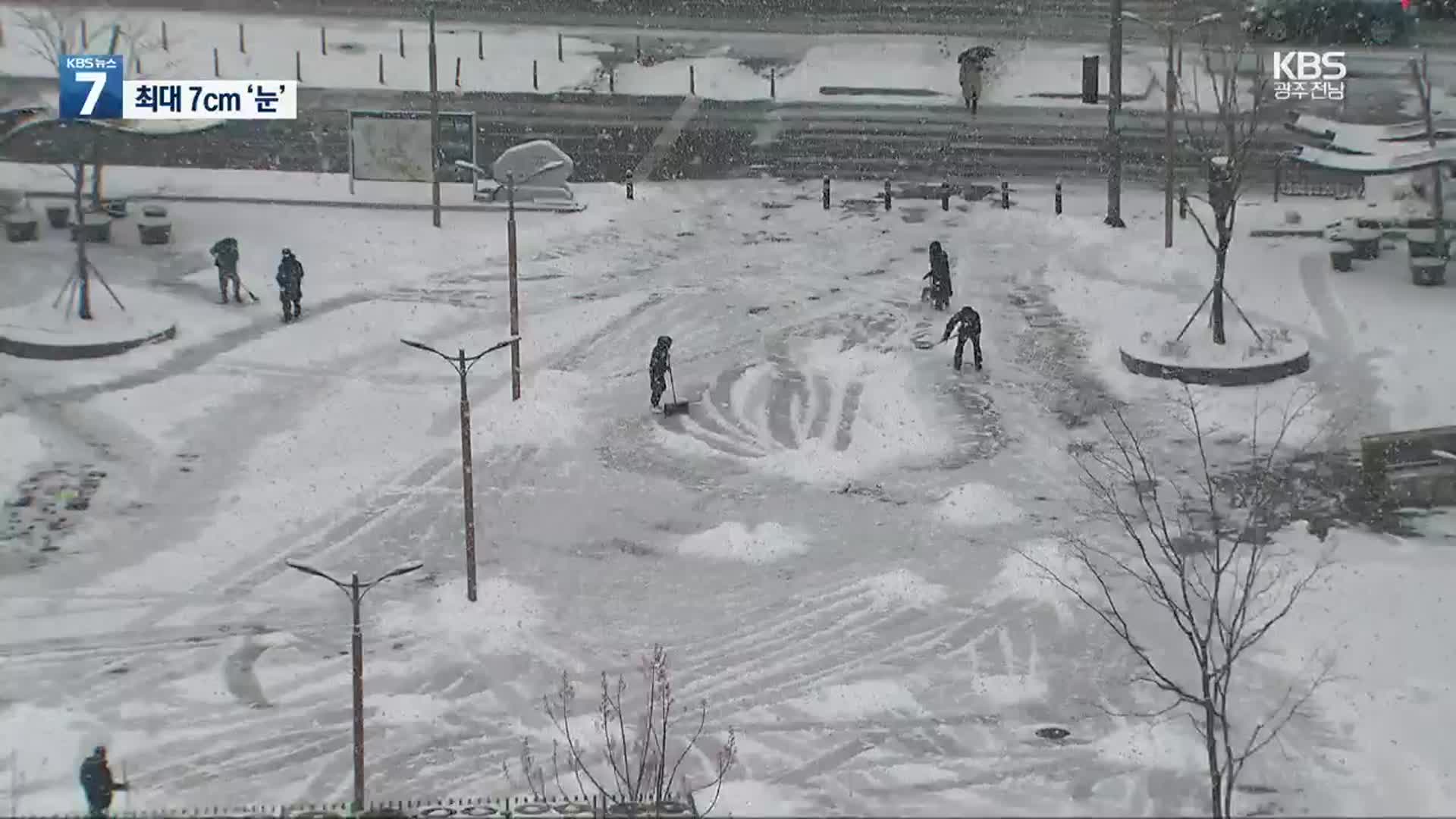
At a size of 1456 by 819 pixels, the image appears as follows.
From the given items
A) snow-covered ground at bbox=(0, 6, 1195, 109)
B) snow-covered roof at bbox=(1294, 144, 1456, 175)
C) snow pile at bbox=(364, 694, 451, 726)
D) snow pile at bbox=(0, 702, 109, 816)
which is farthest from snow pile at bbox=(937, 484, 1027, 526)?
snow-covered ground at bbox=(0, 6, 1195, 109)

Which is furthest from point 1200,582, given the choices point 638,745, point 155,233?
point 155,233

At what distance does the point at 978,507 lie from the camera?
107 ft

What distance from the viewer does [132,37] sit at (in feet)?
168

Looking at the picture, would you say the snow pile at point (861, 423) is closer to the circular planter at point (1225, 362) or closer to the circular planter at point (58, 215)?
the circular planter at point (1225, 362)

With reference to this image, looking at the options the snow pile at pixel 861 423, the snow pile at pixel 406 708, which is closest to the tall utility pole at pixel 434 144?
the snow pile at pixel 861 423

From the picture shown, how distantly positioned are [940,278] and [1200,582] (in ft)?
60.7

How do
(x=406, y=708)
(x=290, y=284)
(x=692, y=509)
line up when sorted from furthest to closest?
(x=290, y=284), (x=692, y=509), (x=406, y=708)

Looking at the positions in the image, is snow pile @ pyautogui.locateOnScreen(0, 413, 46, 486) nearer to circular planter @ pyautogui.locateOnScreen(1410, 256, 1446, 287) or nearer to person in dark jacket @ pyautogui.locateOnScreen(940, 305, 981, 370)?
person in dark jacket @ pyautogui.locateOnScreen(940, 305, 981, 370)

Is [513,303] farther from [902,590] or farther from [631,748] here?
[631,748]

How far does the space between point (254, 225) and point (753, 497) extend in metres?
17.3

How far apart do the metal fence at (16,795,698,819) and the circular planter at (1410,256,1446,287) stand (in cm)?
2362

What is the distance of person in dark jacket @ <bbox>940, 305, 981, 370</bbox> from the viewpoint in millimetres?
38062

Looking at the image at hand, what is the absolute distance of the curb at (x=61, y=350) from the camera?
3850 cm

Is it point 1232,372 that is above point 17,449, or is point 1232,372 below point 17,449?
above
